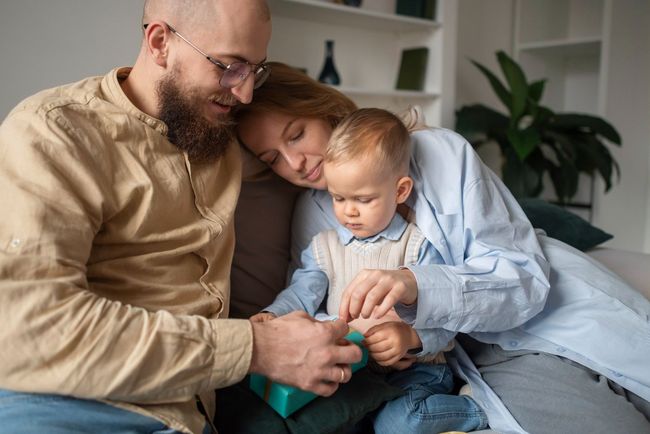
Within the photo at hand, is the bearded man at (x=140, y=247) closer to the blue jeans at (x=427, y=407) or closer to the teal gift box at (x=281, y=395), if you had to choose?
the teal gift box at (x=281, y=395)

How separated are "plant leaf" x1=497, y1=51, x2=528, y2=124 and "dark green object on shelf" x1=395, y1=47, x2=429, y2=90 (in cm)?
45

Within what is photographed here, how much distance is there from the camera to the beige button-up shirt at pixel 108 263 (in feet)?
2.83

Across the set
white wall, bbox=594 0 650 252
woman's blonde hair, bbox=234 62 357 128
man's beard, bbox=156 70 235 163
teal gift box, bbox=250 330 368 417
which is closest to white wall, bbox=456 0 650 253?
white wall, bbox=594 0 650 252

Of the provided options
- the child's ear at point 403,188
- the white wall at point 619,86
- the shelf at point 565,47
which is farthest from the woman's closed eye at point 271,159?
the shelf at point 565,47

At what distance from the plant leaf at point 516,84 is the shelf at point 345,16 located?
0.47 metres

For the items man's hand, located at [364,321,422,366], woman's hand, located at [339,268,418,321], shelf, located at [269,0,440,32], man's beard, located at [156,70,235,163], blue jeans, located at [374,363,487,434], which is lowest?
blue jeans, located at [374,363,487,434]

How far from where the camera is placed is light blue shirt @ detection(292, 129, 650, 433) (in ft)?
3.96

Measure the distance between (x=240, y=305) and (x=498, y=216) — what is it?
71 centimetres

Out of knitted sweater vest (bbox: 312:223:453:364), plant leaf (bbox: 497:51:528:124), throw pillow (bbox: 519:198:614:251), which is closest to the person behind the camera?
knitted sweater vest (bbox: 312:223:453:364)

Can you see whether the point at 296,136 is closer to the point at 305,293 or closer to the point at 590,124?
the point at 305,293

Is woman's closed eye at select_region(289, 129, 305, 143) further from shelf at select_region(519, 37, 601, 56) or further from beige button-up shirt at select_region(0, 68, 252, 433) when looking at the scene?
shelf at select_region(519, 37, 601, 56)

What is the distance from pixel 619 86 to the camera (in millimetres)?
3484

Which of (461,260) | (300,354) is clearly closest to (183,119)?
(300,354)

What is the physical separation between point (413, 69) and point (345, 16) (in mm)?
590
